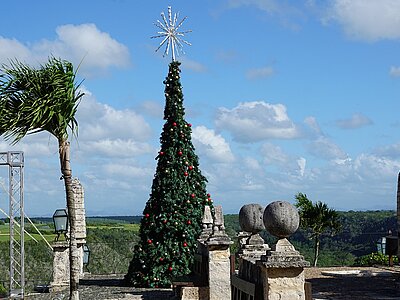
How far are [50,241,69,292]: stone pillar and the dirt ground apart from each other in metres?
6.39

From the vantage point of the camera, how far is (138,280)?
16031 mm

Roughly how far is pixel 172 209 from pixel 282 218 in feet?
31.7

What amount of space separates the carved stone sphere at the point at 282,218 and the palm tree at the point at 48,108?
5.00 metres

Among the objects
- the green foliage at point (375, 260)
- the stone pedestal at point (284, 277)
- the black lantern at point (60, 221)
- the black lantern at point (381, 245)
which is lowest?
the green foliage at point (375, 260)

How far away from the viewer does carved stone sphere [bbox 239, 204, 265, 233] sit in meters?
9.27

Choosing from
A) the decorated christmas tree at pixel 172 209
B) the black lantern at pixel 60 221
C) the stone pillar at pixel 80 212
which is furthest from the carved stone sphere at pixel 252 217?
the stone pillar at pixel 80 212

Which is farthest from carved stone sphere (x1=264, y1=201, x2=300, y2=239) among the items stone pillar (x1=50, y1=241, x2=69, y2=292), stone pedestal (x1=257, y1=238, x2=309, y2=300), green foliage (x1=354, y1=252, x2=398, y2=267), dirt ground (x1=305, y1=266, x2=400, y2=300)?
green foliage (x1=354, y1=252, x2=398, y2=267)

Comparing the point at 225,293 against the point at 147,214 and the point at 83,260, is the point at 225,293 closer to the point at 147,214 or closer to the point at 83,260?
the point at 147,214

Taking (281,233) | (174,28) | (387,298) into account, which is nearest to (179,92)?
(174,28)

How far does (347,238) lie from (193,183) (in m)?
17.5

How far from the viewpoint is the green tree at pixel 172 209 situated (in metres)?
15.8

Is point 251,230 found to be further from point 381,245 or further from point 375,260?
point 375,260

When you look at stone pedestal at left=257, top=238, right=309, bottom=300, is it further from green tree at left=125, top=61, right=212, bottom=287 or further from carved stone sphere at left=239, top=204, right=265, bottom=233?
green tree at left=125, top=61, right=212, bottom=287

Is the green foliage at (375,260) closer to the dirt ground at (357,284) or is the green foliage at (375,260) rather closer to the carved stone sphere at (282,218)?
the dirt ground at (357,284)
